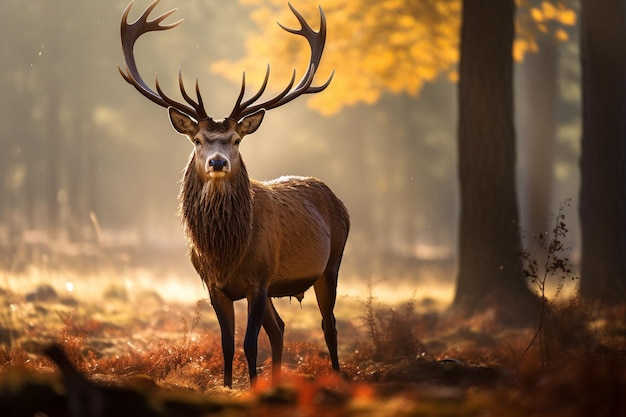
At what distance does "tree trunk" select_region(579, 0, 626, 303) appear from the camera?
12898 millimetres

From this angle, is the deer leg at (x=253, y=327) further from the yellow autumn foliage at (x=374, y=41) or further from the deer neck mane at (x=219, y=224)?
the yellow autumn foliage at (x=374, y=41)

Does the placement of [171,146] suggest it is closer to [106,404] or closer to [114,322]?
[114,322]

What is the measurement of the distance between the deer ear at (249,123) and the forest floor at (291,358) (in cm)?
200

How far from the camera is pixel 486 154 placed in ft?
43.6

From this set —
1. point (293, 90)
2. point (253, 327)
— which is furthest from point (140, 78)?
point (253, 327)

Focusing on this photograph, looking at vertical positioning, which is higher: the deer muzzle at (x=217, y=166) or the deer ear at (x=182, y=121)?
the deer ear at (x=182, y=121)

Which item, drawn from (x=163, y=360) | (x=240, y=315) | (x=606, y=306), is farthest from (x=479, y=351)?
(x=240, y=315)

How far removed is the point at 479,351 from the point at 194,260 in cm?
390

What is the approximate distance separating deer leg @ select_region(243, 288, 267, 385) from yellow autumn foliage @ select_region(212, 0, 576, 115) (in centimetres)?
1037

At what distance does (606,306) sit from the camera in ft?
39.3

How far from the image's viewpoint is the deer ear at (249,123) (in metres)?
8.28

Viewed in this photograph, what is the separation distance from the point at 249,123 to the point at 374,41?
34.6ft

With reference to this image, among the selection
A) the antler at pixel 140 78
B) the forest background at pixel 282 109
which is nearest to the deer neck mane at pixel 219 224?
the antler at pixel 140 78

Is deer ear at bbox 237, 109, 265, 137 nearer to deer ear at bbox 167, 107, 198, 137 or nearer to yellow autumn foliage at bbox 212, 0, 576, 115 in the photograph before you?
deer ear at bbox 167, 107, 198, 137
